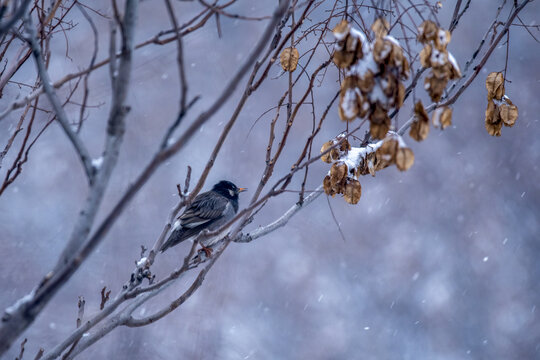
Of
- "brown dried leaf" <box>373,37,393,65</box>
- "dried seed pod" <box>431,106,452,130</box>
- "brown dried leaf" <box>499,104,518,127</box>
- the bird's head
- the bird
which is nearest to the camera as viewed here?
"brown dried leaf" <box>373,37,393,65</box>

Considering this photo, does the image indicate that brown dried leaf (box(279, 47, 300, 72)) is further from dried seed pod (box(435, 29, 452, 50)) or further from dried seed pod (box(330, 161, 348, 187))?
dried seed pod (box(435, 29, 452, 50))

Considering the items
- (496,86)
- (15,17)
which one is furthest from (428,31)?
(15,17)

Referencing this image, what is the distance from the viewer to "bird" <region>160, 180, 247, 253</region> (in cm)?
414

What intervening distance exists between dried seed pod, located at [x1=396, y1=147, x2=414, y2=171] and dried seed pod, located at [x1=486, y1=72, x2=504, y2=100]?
70cm

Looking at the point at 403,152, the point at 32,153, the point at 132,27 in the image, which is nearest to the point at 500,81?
the point at 403,152

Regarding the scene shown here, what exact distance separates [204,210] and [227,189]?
484 mm

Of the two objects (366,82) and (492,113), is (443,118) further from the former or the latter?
(492,113)

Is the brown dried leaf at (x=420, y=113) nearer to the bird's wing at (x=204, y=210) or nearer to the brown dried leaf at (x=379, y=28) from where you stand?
the brown dried leaf at (x=379, y=28)

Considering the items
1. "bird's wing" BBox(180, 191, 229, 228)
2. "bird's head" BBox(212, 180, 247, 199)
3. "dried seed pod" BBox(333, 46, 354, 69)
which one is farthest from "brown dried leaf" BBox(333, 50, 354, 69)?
"bird's head" BBox(212, 180, 247, 199)

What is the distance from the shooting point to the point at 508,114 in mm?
1917

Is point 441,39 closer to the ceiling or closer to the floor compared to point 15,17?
closer to the ceiling

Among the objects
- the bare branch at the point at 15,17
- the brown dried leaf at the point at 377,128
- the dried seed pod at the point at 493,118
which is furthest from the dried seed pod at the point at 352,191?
the bare branch at the point at 15,17

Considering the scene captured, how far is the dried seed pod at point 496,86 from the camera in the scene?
76.4 inches

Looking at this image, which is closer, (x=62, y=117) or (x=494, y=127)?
(x=62, y=117)
